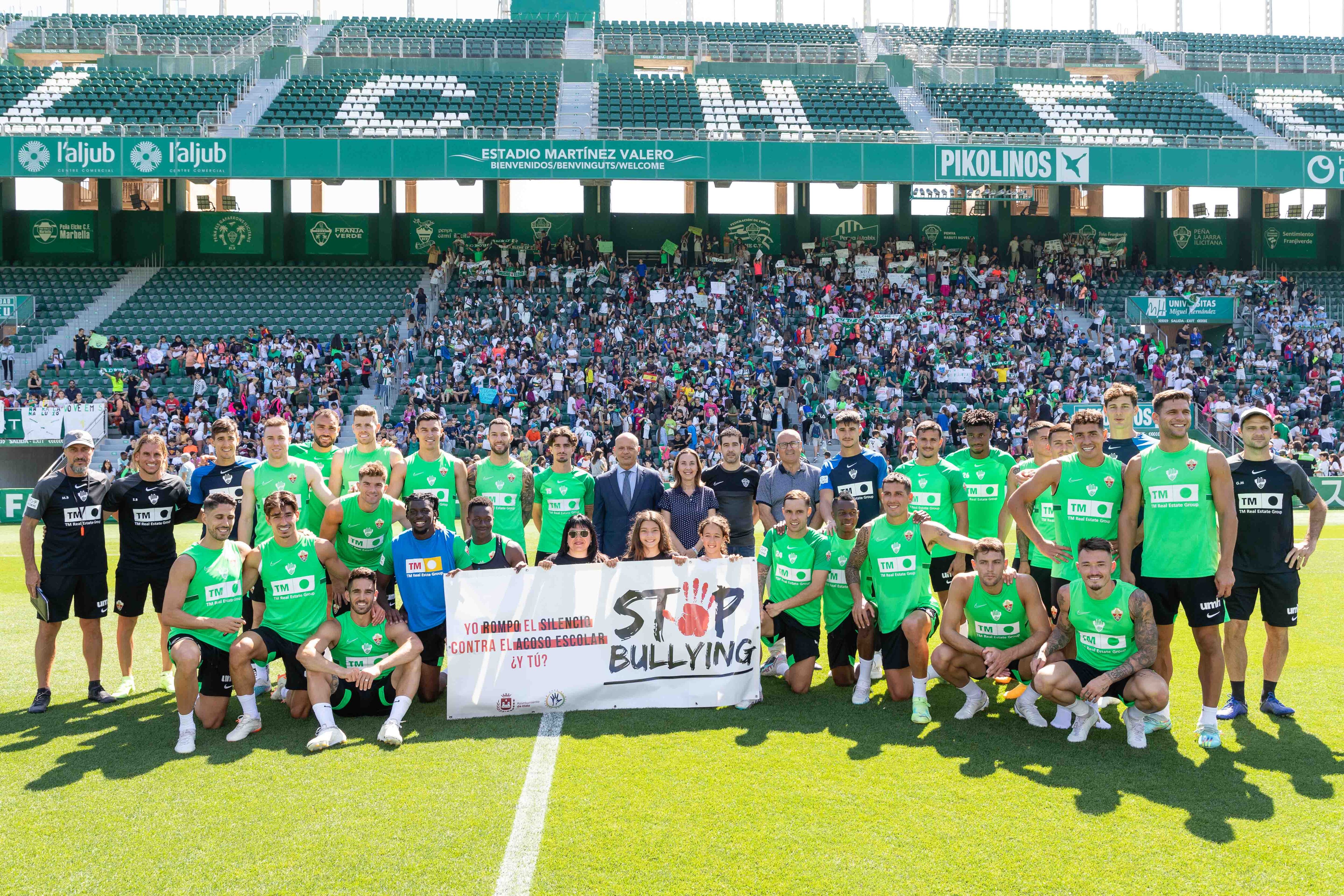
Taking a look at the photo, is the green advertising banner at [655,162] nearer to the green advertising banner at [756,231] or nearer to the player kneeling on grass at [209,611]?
the green advertising banner at [756,231]

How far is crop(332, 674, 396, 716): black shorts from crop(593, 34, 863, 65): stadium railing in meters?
36.4

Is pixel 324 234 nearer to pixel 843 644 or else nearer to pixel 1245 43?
pixel 843 644

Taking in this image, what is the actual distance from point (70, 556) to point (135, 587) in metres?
0.50

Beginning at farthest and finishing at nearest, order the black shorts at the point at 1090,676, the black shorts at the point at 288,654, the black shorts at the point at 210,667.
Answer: the black shorts at the point at 288,654
the black shorts at the point at 210,667
the black shorts at the point at 1090,676

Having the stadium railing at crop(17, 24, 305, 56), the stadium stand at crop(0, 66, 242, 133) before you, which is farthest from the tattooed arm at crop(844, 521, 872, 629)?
the stadium railing at crop(17, 24, 305, 56)

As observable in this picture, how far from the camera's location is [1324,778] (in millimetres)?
5980

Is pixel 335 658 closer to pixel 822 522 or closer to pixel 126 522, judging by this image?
pixel 126 522

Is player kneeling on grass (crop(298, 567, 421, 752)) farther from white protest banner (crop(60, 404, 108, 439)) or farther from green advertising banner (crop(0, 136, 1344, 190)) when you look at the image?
green advertising banner (crop(0, 136, 1344, 190))

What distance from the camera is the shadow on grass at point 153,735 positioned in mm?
6398

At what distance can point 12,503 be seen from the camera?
22.7 m

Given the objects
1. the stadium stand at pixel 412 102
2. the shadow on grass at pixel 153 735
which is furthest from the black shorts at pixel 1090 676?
the stadium stand at pixel 412 102

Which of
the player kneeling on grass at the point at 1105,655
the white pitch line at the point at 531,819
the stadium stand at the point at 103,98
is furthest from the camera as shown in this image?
the stadium stand at the point at 103,98

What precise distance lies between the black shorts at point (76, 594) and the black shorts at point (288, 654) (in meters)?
1.43

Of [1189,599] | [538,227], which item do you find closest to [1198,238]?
[538,227]
